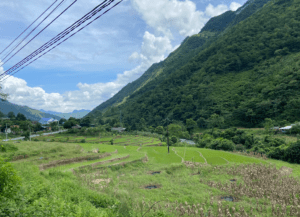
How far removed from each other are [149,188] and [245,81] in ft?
213

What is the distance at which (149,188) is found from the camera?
14.0m

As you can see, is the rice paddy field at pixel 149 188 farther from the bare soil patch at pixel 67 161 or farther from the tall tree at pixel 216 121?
the tall tree at pixel 216 121

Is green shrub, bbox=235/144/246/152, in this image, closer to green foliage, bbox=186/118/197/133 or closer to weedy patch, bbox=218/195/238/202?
weedy patch, bbox=218/195/238/202

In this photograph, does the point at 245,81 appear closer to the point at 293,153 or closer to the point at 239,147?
the point at 239,147

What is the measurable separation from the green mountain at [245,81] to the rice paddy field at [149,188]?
35.5 m

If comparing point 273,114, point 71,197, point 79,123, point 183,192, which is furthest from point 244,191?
point 79,123

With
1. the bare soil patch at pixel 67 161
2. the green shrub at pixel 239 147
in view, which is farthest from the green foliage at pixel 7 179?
the green shrub at pixel 239 147

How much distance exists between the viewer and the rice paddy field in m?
8.06

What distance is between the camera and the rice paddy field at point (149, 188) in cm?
806

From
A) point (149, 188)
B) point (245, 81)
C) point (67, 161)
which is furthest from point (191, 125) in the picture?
point (149, 188)

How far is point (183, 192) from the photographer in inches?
513

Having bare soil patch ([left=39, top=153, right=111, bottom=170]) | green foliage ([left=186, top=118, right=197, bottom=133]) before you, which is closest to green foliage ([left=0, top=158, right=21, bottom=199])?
bare soil patch ([left=39, top=153, right=111, bottom=170])

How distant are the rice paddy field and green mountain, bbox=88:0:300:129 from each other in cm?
3553

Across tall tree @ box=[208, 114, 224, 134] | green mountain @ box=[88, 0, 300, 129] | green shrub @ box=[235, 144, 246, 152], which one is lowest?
green shrub @ box=[235, 144, 246, 152]
